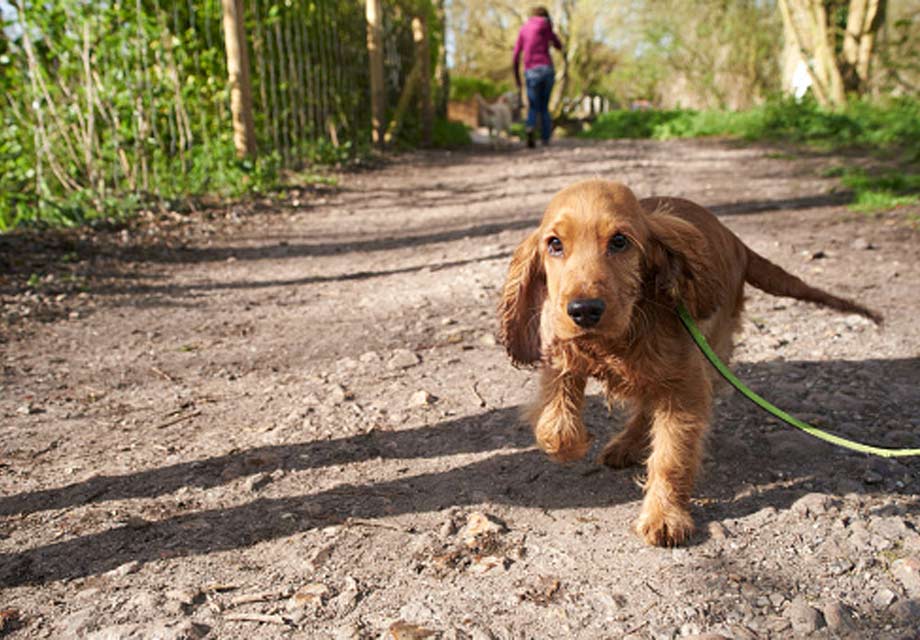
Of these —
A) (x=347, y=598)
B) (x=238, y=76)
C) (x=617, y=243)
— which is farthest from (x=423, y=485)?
(x=238, y=76)

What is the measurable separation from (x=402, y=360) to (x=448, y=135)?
13.3m

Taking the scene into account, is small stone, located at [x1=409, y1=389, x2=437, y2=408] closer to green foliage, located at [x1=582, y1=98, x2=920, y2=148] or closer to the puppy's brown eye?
the puppy's brown eye

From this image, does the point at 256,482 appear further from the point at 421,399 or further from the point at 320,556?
the point at 421,399

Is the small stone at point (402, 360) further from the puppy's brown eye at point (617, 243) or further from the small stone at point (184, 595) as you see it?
the small stone at point (184, 595)

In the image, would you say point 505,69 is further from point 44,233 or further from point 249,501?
point 249,501

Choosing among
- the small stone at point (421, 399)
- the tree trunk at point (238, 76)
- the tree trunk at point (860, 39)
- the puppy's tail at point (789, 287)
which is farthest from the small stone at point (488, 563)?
the tree trunk at point (860, 39)

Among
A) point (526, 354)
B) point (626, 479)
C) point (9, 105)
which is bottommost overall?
point (626, 479)

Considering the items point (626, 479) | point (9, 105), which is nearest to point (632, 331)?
point (626, 479)

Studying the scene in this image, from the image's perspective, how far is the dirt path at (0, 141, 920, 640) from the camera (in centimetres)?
202

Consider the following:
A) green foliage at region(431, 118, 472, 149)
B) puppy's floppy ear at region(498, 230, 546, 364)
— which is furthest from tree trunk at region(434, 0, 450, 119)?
puppy's floppy ear at region(498, 230, 546, 364)

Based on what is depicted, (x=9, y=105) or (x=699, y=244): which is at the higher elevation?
(x=9, y=105)

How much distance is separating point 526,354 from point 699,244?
0.71 m

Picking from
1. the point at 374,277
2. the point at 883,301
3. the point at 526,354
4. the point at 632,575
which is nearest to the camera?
the point at 632,575

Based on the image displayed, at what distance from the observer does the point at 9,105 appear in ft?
22.0
